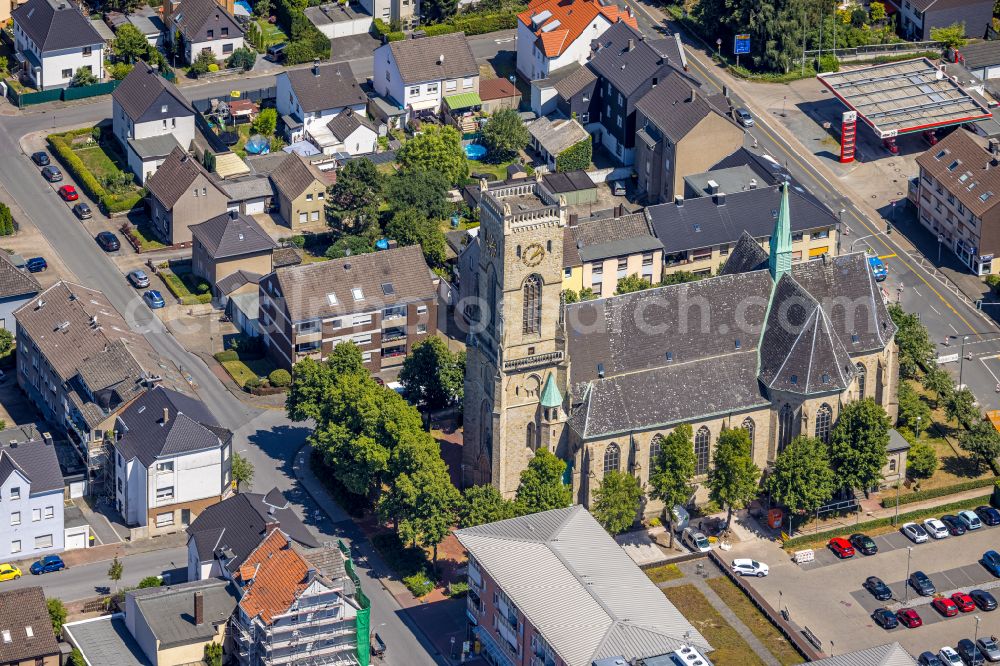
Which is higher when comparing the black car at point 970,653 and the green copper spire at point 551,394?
the green copper spire at point 551,394

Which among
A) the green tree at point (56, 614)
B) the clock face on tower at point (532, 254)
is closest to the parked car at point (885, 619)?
the clock face on tower at point (532, 254)

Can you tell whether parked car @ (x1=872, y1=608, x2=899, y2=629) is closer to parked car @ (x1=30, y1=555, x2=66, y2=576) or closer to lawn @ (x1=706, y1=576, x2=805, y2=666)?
lawn @ (x1=706, y1=576, x2=805, y2=666)

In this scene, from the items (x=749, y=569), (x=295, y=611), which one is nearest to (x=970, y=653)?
(x=749, y=569)

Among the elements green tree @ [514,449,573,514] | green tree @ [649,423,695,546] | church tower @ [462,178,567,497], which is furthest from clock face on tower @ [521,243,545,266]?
green tree @ [649,423,695,546]

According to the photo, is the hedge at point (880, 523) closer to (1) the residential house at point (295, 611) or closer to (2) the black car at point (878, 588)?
(2) the black car at point (878, 588)

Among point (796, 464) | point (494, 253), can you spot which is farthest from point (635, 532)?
point (494, 253)

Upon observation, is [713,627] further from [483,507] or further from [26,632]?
[26,632]
